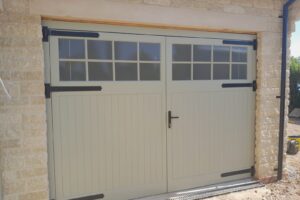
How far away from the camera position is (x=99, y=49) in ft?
9.79

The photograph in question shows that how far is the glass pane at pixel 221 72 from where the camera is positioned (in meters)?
3.60

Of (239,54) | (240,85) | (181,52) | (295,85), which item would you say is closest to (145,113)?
(181,52)

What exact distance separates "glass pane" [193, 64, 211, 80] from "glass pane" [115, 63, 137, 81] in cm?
84

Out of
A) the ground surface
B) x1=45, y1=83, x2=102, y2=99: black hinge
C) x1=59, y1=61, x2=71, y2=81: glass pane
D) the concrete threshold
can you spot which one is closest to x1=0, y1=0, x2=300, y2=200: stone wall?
x1=45, y1=83, x2=102, y2=99: black hinge

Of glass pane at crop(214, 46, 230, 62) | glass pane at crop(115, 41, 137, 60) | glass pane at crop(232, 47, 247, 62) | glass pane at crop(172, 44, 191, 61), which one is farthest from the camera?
glass pane at crop(232, 47, 247, 62)

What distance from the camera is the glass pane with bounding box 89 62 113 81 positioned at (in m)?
2.97

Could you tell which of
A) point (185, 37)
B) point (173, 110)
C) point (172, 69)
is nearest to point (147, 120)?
point (173, 110)

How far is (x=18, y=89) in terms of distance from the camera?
103 inches

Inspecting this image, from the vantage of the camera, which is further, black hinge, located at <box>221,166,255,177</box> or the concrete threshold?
black hinge, located at <box>221,166,255,177</box>

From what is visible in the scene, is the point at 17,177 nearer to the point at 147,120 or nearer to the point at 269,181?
the point at 147,120

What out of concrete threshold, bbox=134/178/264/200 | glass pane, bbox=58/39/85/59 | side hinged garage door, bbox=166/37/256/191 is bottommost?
concrete threshold, bbox=134/178/264/200

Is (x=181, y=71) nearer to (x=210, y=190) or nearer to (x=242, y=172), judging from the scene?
(x=210, y=190)

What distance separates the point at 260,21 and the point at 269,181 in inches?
92.5

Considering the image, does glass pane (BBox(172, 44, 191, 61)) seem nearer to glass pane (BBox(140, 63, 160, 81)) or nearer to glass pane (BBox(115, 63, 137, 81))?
glass pane (BBox(140, 63, 160, 81))
